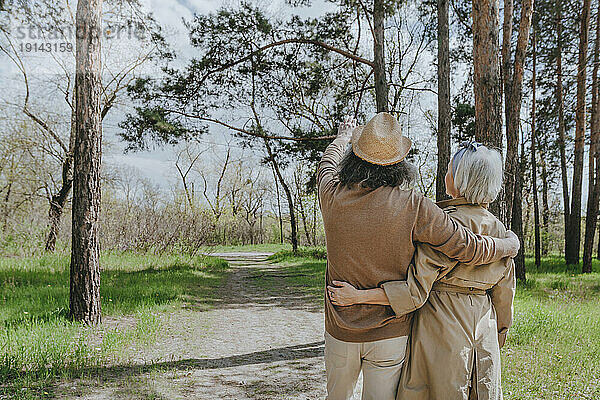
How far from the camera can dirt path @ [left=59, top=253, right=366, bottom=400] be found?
4.16m

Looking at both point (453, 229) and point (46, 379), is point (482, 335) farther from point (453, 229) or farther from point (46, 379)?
point (46, 379)

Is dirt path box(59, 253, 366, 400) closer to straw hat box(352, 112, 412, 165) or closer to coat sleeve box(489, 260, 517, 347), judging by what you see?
coat sleeve box(489, 260, 517, 347)

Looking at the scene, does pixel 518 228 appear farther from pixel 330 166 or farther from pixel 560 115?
pixel 330 166

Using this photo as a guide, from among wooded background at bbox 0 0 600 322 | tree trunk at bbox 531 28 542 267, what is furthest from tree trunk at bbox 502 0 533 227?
tree trunk at bbox 531 28 542 267

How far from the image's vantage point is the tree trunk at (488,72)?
206 inches

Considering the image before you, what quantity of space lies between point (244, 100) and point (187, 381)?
8.66m

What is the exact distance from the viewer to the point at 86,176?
6.19 meters

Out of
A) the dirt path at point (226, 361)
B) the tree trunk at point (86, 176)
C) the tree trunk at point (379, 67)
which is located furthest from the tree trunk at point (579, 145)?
the tree trunk at point (86, 176)

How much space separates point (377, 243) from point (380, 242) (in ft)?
0.05

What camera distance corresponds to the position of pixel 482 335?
2.25m

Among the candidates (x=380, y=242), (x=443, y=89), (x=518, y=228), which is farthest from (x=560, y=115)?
(x=380, y=242)

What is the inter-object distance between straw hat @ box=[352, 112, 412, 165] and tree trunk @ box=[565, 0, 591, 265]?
1468 centimetres

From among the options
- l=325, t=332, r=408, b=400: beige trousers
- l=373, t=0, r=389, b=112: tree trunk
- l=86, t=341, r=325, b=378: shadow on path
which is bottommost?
l=86, t=341, r=325, b=378: shadow on path

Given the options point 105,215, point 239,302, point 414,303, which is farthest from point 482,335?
point 105,215
